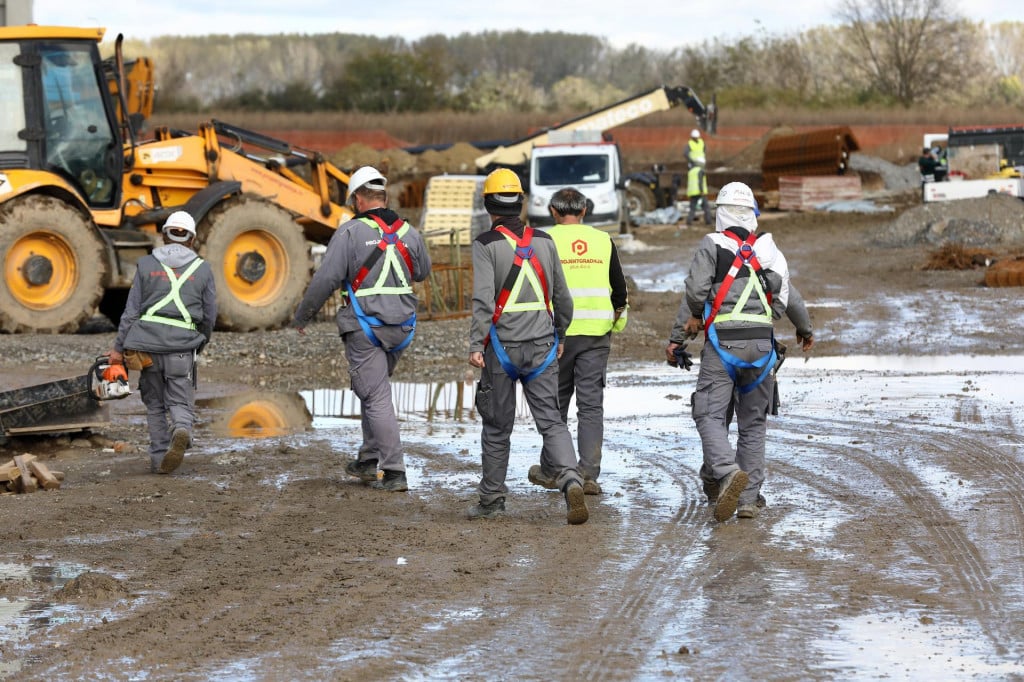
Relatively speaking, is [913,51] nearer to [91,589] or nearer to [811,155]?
[811,155]

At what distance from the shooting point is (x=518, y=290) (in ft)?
27.1

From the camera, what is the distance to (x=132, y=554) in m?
7.45

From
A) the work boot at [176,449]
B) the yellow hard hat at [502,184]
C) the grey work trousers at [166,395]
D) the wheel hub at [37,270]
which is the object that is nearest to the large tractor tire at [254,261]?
the wheel hub at [37,270]

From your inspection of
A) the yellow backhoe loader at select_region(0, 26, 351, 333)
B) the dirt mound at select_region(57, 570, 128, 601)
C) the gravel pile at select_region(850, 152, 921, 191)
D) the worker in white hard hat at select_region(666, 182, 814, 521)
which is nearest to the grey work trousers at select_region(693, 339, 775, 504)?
the worker in white hard hat at select_region(666, 182, 814, 521)

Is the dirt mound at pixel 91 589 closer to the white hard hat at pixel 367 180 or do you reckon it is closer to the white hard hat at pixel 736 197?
the white hard hat at pixel 367 180

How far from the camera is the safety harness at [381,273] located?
916cm

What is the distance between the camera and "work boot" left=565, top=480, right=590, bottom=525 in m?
7.93

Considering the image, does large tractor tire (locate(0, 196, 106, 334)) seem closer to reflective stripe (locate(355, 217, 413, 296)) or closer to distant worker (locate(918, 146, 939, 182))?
reflective stripe (locate(355, 217, 413, 296))

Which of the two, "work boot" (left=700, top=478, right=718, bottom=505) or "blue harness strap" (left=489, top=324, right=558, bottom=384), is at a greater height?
"blue harness strap" (left=489, top=324, right=558, bottom=384)

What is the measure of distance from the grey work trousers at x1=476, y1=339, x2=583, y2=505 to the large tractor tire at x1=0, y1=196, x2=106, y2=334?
9508 mm

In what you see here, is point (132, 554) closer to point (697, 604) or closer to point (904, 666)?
point (697, 604)

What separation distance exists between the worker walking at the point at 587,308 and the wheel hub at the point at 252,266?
30.2 feet

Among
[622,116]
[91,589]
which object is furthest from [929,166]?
[91,589]

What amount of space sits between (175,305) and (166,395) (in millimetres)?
610
